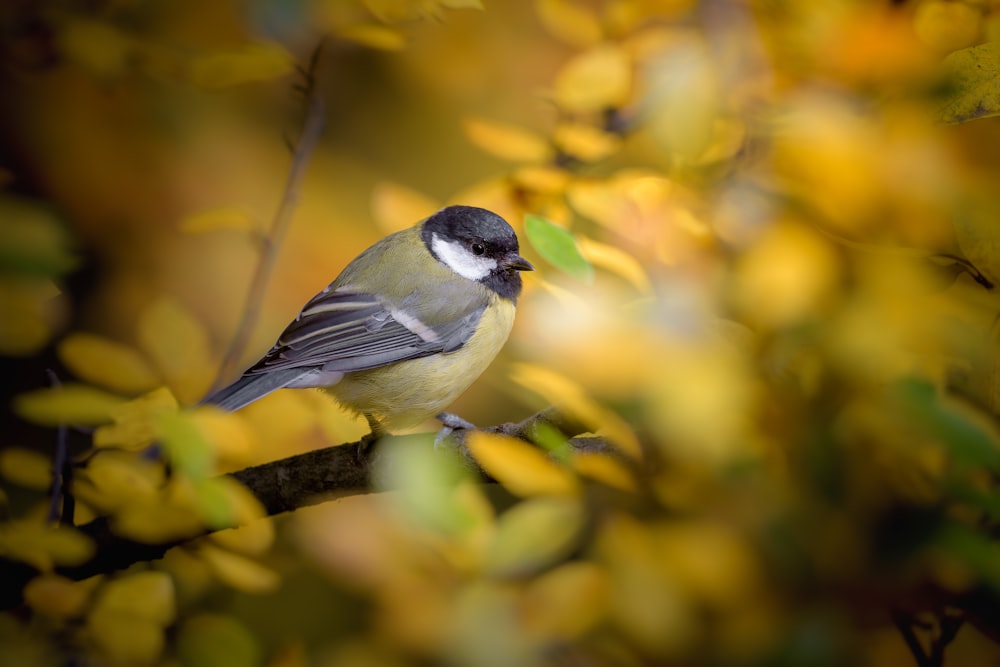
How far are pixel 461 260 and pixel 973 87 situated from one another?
22.8 inches

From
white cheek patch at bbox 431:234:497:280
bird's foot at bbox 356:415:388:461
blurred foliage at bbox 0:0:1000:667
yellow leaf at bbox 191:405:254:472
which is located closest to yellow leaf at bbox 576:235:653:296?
blurred foliage at bbox 0:0:1000:667

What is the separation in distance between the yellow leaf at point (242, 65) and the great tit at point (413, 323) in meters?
0.25

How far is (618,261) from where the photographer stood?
85 cm

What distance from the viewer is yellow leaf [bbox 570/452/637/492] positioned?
76 cm

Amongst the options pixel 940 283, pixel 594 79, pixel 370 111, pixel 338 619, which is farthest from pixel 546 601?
pixel 370 111

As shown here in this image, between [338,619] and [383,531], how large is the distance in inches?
6.4

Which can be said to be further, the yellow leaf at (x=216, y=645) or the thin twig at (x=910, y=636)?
the yellow leaf at (x=216, y=645)

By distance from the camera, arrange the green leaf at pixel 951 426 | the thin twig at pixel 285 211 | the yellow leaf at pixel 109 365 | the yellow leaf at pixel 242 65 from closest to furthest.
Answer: the green leaf at pixel 951 426, the yellow leaf at pixel 109 365, the yellow leaf at pixel 242 65, the thin twig at pixel 285 211

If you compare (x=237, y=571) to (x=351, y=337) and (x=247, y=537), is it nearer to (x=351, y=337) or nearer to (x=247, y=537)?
(x=247, y=537)

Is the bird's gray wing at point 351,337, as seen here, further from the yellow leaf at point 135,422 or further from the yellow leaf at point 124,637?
the yellow leaf at point 124,637

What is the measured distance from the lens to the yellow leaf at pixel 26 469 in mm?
875

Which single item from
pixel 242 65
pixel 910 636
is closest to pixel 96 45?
pixel 242 65

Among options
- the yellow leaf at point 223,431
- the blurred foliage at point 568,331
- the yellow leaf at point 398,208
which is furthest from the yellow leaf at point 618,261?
the yellow leaf at point 223,431

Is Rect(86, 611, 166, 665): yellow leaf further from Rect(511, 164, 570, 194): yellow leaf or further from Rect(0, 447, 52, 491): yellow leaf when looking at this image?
Rect(511, 164, 570, 194): yellow leaf
